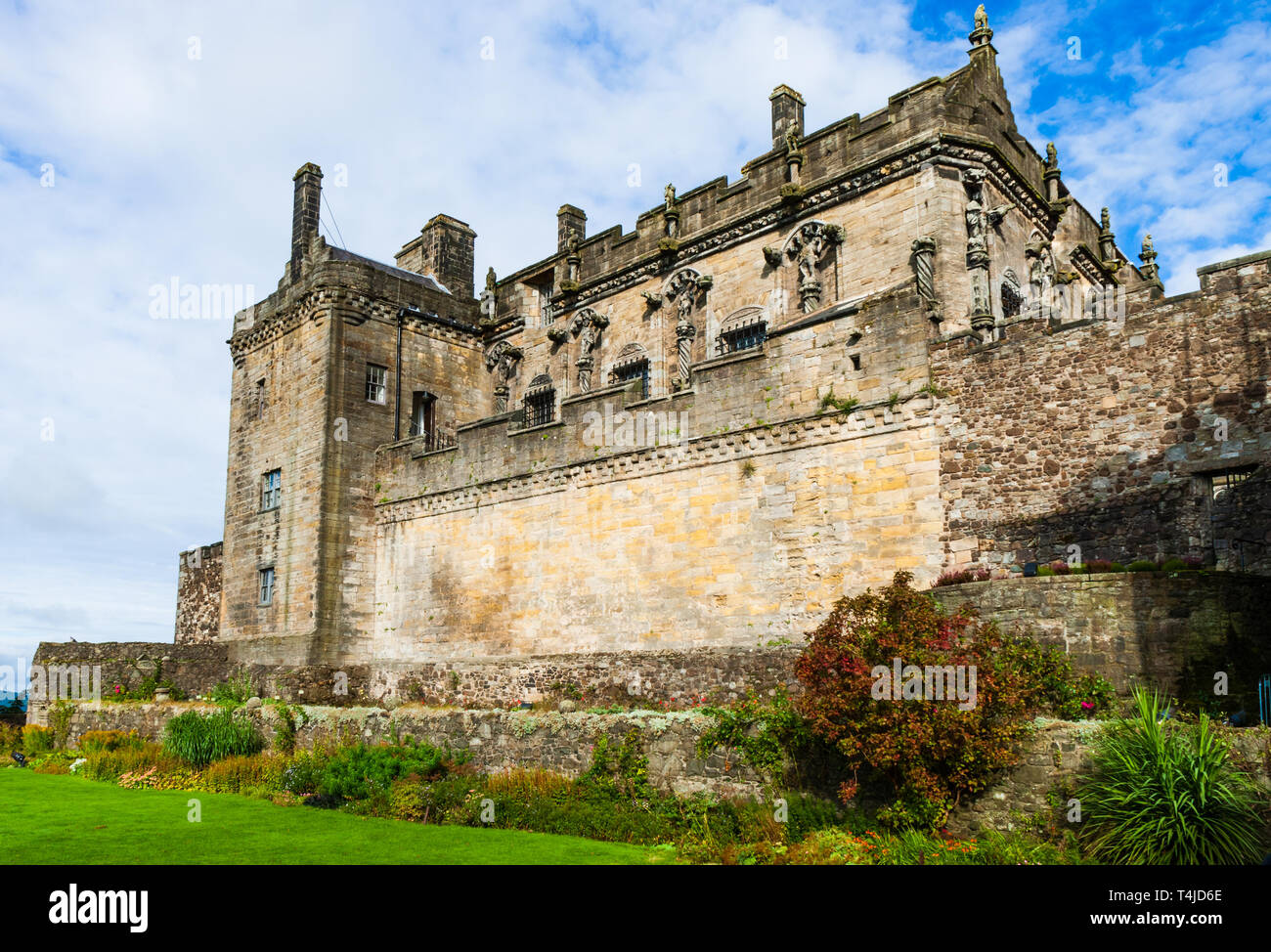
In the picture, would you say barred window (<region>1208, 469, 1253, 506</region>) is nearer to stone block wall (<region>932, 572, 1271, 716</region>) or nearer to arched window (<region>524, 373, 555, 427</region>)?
stone block wall (<region>932, 572, 1271, 716</region>)

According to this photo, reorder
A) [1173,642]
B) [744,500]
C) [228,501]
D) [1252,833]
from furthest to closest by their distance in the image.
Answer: [228,501] → [744,500] → [1173,642] → [1252,833]

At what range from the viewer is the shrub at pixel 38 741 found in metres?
26.6

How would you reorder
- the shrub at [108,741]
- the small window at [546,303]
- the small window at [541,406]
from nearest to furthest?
the shrub at [108,741]
the small window at [541,406]
the small window at [546,303]

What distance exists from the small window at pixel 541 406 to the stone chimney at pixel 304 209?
803 cm

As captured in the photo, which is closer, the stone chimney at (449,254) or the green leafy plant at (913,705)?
the green leafy plant at (913,705)

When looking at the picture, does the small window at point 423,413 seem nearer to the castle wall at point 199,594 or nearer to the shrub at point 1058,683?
the castle wall at point 199,594

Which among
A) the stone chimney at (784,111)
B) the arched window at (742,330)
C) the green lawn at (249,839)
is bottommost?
the green lawn at (249,839)

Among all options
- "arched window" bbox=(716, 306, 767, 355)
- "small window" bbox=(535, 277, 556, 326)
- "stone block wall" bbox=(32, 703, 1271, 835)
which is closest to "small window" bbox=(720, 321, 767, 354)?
"arched window" bbox=(716, 306, 767, 355)

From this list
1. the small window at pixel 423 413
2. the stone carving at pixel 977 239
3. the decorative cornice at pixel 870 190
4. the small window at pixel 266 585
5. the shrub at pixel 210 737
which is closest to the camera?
the shrub at pixel 210 737

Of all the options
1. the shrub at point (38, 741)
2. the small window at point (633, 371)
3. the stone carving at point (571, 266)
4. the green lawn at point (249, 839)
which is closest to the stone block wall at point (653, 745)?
the green lawn at point (249, 839)
